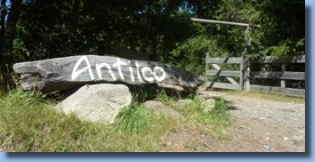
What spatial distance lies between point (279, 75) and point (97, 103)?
5.98m

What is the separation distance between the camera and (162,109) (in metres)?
5.34

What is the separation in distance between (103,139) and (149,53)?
5.20 metres

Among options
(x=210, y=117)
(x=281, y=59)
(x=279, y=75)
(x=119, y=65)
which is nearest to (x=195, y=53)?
(x=279, y=75)

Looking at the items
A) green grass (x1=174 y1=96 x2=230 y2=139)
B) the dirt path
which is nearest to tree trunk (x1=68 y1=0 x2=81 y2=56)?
green grass (x1=174 y1=96 x2=230 y2=139)

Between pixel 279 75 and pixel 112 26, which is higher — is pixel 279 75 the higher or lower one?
the lower one

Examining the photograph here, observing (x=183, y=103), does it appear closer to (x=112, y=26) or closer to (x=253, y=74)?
(x=112, y=26)

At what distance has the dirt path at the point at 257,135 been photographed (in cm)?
466

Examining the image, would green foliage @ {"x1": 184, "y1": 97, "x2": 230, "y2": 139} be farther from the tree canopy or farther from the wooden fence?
the wooden fence

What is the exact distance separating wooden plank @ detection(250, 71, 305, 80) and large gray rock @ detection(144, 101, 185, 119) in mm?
4678

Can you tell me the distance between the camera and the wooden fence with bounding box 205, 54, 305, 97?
912 centimetres

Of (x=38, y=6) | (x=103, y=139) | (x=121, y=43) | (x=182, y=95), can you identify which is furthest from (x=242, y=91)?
(x=103, y=139)

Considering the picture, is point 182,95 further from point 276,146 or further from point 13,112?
point 13,112

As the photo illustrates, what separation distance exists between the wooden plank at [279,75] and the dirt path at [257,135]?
2.45 meters

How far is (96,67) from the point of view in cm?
517
